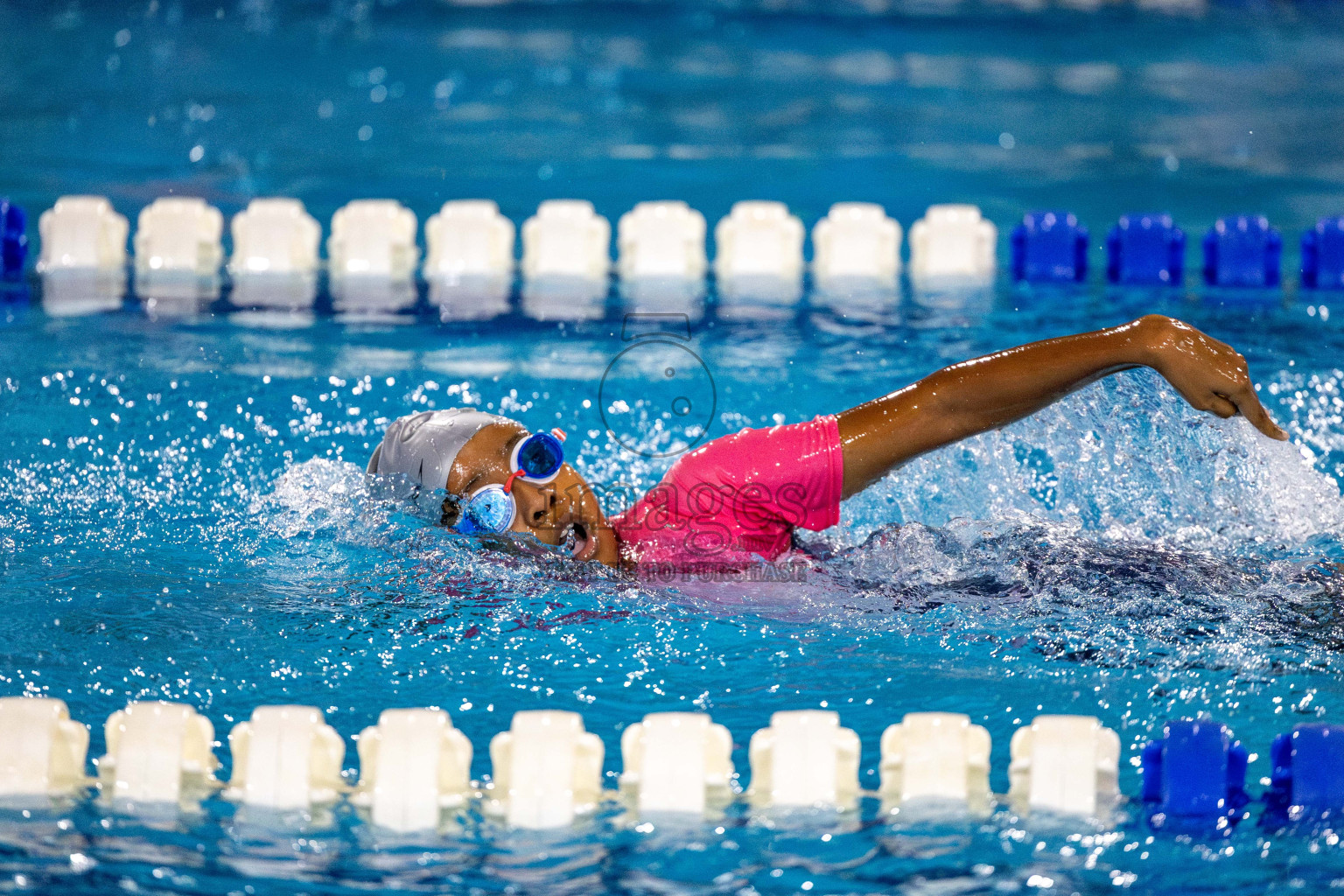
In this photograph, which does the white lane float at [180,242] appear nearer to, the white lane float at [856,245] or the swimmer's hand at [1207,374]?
the white lane float at [856,245]

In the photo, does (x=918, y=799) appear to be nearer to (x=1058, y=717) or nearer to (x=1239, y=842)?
(x=1058, y=717)

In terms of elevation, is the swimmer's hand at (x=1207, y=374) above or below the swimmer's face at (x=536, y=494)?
above

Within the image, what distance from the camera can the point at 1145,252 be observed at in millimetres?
5727

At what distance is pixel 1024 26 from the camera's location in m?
9.70

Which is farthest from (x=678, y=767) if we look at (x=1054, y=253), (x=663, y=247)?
(x=1054, y=253)

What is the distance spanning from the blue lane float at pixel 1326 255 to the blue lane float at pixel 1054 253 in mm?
821

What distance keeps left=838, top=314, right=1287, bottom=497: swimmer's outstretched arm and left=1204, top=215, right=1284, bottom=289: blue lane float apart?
10.5 ft

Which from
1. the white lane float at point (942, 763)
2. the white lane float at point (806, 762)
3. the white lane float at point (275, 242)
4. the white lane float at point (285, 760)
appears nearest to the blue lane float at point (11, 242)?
the white lane float at point (275, 242)

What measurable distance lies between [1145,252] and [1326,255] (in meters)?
0.66

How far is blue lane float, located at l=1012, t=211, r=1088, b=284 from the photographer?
18.8ft

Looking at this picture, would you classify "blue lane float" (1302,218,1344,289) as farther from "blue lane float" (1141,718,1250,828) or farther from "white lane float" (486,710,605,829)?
"white lane float" (486,710,605,829)

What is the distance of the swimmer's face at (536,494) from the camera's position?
2.84 m

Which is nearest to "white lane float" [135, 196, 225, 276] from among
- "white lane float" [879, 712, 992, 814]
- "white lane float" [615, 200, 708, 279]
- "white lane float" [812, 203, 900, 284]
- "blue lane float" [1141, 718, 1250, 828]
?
"white lane float" [615, 200, 708, 279]

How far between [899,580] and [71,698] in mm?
1566
